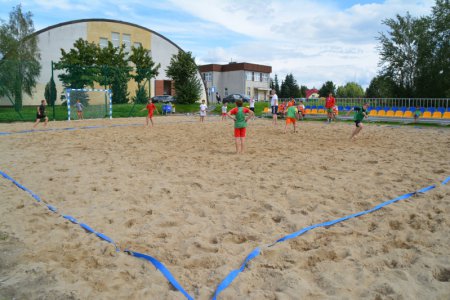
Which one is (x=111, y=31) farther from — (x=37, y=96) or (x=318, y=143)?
(x=318, y=143)

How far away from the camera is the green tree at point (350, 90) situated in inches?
2839

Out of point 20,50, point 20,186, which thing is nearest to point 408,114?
point 20,186

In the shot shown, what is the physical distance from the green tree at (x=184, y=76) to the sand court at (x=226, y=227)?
24753 millimetres

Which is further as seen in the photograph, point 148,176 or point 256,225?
point 148,176

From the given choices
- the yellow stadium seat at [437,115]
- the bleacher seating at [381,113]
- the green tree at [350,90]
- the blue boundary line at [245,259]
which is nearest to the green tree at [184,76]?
the bleacher seating at [381,113]

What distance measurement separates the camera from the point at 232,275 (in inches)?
127

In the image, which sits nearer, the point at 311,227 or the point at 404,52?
the point at 311,227

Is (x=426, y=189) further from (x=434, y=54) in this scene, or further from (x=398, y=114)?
(x=434, y=54)

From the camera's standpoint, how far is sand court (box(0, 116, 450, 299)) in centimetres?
308

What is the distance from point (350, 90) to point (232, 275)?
2991 inches

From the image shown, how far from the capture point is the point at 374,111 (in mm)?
22406

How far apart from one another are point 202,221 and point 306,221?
4.30 ft

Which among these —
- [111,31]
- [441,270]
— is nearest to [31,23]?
[111,31]

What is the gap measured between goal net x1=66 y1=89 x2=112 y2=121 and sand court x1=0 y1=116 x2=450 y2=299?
15112 mm
